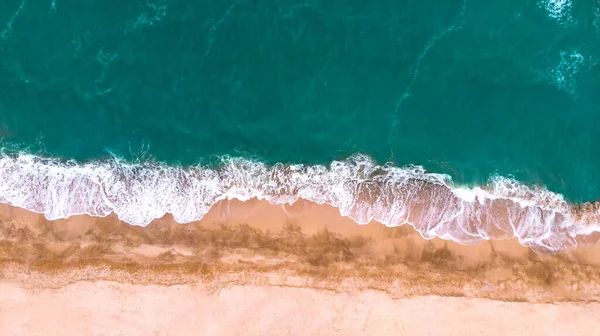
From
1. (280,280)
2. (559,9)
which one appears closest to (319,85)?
(280,280)

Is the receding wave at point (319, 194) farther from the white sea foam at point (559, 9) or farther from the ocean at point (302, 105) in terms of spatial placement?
the white sea foam at point (559, 9)

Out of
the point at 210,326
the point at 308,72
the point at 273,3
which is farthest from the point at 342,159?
the point at 210,326

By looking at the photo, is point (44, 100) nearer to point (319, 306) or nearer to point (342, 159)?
point (342, 159)

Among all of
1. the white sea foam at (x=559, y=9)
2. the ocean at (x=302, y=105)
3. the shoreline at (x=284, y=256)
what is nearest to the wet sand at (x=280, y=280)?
the shoreline at (x=284, y=256)

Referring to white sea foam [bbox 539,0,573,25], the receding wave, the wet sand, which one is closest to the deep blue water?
white sea foam [bbox 539,0,573,25]

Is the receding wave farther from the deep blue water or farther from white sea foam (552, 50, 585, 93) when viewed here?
white sea foam (552, 50, 585, 93)
